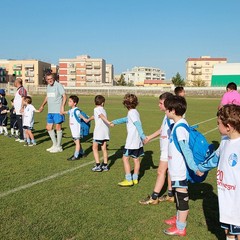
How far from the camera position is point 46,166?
7230mm

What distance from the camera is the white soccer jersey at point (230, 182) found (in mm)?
2920

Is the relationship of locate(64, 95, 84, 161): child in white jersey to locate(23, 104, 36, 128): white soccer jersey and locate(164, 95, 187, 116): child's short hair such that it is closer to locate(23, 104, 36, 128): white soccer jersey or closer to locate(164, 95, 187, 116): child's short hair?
locate(23, 104, 36, 128): white soccer jersey

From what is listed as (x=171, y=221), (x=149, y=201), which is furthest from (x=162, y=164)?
(x=171, y=221)

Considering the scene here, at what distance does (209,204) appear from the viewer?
201 inches

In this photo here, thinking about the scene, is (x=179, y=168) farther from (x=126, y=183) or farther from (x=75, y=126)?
(x=75, y=126)

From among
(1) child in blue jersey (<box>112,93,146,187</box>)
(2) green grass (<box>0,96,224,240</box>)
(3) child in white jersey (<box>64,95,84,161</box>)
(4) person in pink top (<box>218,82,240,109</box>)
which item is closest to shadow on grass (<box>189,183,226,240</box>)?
(2) green grass (<box>0,96,224,240</box>)

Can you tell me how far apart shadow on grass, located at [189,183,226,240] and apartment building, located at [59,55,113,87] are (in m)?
135

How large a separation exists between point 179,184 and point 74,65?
141 m

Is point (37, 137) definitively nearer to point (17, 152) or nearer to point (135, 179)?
A: point (17, 152)

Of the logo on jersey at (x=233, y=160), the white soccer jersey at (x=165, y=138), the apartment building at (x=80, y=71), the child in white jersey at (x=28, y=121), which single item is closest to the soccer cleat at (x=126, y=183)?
the white soccer jersey at (x=165, y=138)

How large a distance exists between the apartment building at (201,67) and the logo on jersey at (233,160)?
498 feet

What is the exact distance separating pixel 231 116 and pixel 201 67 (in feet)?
504

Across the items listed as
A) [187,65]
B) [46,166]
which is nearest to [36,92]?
[46,166]

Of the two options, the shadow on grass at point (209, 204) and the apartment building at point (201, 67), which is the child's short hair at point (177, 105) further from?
the apartment building at point (201, 67)
